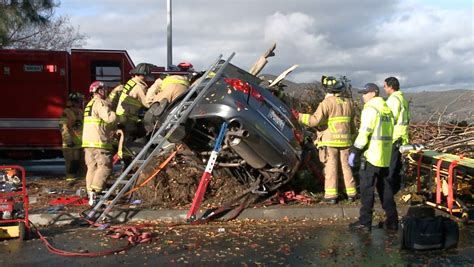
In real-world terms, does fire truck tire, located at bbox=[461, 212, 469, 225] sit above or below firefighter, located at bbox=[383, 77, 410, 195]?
below

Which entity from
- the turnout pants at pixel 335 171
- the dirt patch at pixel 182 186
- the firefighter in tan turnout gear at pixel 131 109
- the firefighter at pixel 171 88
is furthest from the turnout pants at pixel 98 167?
the turnout pants at pixel 335 171

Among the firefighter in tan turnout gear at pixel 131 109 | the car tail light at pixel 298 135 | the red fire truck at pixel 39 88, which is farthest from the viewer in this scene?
the red fire truck at pixel 39 88

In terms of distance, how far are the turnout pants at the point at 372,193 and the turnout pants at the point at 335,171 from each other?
3.74 feet

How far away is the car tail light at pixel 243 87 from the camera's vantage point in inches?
283

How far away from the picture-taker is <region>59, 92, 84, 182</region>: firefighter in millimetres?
11016

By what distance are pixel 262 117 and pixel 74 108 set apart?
5.49 m

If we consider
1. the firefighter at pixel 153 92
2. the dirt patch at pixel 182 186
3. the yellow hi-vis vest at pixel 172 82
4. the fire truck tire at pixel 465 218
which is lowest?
the fire truck tire at pixel 465 218

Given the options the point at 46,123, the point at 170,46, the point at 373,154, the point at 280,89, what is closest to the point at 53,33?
the point at 170,46

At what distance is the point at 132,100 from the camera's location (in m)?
9.03

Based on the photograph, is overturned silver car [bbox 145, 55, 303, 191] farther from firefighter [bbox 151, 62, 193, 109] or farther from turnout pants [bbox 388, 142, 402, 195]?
turnout pants [bbox 388, 142, 402, 195]

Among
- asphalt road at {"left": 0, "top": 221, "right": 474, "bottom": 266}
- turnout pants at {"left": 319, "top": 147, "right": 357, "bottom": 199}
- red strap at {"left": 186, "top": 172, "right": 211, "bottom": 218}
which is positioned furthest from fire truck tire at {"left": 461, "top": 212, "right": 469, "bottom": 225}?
red strap at {"left": 186, "top": 172, "right": 211, "bottom": 218}

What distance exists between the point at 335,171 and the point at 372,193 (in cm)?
130

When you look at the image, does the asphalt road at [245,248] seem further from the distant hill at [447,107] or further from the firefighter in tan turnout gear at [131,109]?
the distant hill at [447,107]

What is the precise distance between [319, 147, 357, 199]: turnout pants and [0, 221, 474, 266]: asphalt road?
35.2 inches
